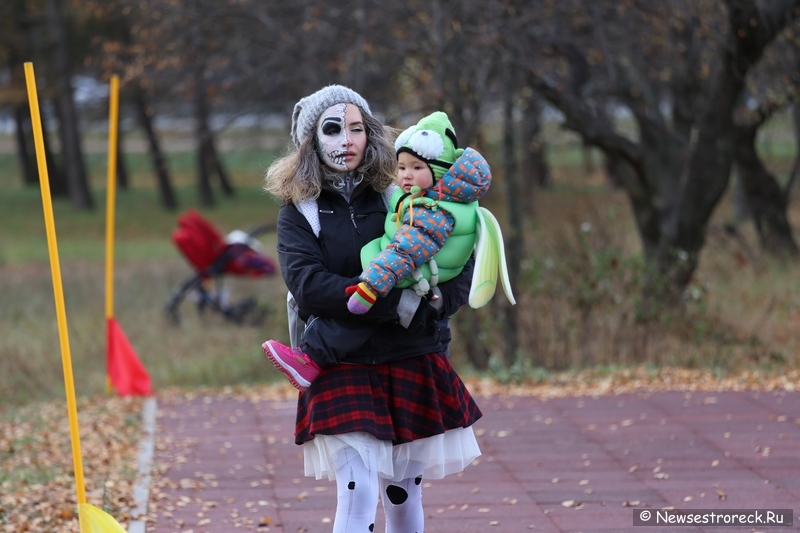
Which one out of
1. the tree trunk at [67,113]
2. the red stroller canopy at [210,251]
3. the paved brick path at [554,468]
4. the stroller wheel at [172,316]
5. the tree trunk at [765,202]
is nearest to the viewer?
the paved brick path at [554,468]

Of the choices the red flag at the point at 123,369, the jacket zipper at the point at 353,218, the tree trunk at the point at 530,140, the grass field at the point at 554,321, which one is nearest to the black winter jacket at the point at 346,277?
the jacket zipper at the point at 353,218

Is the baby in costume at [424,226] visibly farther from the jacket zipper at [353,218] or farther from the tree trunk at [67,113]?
the tree trunk at [67,113]

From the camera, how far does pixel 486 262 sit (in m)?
3.56

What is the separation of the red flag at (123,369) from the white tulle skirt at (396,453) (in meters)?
5.10

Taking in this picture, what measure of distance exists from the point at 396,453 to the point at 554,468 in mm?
2242

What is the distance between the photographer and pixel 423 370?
3.68 meters

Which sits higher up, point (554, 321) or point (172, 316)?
point (554, 321)

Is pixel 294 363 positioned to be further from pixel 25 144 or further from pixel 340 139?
pixel 25 144

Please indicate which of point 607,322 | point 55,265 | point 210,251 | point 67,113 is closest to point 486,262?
point 55,265

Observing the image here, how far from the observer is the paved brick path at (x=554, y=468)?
4875 mm

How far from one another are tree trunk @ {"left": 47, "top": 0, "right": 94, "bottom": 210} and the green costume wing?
23905mm

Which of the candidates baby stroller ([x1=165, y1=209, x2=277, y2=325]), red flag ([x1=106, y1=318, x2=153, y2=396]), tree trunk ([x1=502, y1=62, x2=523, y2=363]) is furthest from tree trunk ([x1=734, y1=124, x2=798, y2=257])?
red flag ([x1=106, y1=318, x2=153, y2=396])

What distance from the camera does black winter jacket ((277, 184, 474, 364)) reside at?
3.49m

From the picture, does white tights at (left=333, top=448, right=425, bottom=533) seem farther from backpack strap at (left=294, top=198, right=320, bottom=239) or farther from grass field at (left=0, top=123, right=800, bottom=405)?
grass field at (left=0, top=123, right=800, bottom=405)
